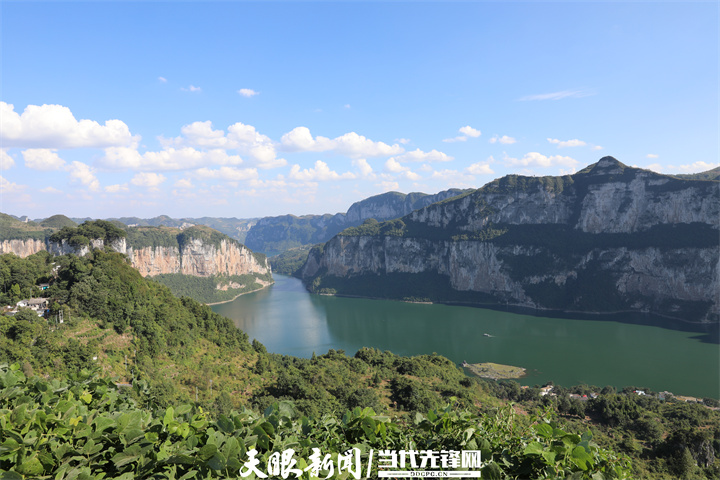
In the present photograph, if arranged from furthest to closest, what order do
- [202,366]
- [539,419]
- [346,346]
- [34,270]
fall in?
1. [346,346]
2. [34,270]
3. [202,366]
4. [539,419]

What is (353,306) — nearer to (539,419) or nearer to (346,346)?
(346,346)

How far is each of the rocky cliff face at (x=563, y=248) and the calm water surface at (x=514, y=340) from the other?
13.1 metres

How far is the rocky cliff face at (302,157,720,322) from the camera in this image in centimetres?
6303

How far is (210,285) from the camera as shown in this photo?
3780 inches

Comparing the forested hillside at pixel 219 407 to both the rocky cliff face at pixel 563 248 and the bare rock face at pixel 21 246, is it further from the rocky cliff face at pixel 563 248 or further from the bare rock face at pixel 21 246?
the bare rock face at pixel 21 246

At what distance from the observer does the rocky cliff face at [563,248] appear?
63031 millimetres

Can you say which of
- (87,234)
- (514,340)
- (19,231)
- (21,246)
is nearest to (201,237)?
(21,246)

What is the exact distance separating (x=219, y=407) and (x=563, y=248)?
7902cm

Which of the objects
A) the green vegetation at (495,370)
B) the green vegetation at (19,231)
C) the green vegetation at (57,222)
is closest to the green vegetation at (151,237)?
the green vegetation at (19,231)

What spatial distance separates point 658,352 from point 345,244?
77.4m

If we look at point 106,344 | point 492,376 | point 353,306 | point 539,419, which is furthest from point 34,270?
point 353,306

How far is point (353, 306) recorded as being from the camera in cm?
7725

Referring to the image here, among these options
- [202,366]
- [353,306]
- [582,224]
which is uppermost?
[582,224]

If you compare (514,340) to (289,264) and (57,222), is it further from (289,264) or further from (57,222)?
(57,222)
